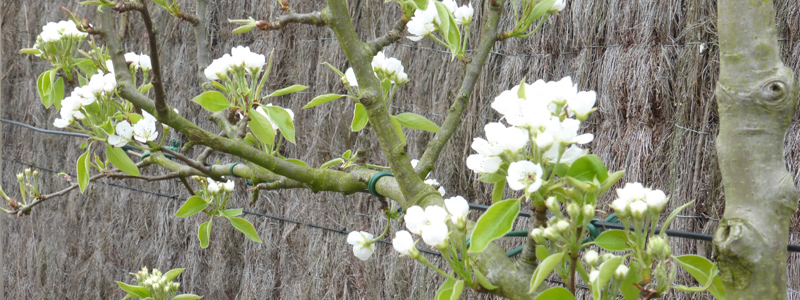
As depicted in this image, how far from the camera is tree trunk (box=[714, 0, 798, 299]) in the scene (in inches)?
13.8

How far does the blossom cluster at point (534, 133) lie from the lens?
0.34 metres

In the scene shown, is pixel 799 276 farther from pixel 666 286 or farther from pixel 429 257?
pixel 666 286

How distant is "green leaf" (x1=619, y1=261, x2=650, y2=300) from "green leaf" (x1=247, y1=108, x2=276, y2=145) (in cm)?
34

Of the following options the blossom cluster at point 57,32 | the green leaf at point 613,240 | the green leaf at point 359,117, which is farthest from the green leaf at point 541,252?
the blossom cluster at point 57,32

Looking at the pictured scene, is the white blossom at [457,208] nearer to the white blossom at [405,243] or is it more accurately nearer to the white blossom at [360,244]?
the white blossom at [405,243]

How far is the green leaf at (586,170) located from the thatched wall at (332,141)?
929 mm

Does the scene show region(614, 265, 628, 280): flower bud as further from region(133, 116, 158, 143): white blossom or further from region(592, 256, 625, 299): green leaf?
region(133, 116, 158, 143): white blossom

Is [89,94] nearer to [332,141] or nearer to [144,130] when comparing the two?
[144,130]

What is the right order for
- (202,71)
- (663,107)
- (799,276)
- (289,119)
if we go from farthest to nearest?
1. (663,107)
2. (799,276)
3. (202,71)
4. (289,119)

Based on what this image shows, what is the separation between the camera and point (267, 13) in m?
Result: 1.96

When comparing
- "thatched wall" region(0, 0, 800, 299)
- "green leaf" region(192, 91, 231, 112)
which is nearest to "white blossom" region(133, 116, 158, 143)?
"green leaf" region(192, 91, 231, 112)

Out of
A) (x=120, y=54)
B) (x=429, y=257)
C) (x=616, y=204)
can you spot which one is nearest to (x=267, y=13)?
(x=429, y=257)

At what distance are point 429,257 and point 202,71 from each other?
1.02m

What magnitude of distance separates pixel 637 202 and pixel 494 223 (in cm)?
8
